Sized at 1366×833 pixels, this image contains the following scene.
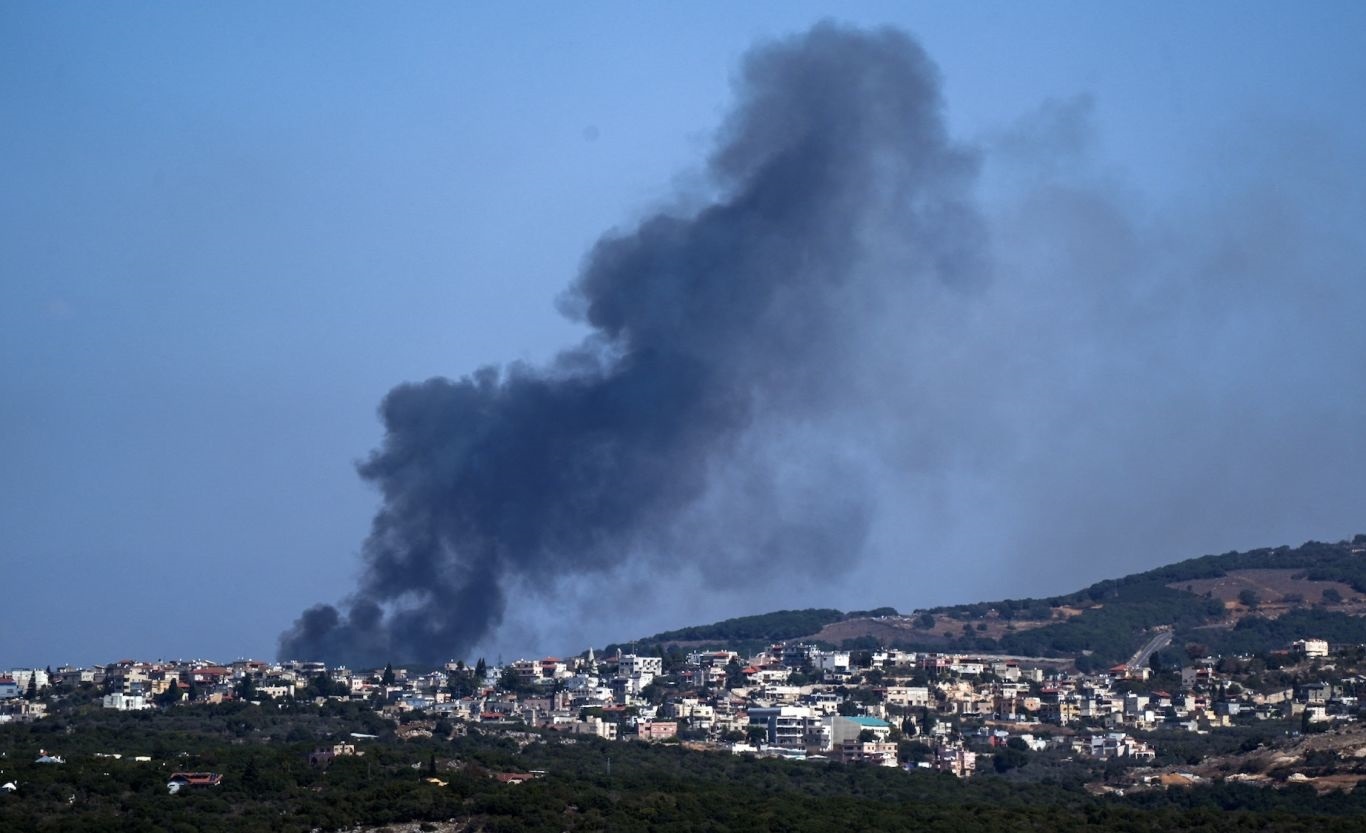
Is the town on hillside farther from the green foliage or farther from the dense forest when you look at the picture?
the green foliage

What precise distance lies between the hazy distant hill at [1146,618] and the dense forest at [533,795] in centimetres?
5943

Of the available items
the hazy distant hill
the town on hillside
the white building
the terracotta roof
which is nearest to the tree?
the town on hillside

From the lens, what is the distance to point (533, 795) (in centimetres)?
5753

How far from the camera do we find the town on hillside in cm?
8975

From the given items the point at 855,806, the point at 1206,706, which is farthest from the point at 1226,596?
the point at 855,806

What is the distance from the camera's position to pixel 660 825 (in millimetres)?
55094

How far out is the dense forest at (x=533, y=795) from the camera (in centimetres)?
5556

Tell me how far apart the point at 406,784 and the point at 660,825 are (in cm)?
723

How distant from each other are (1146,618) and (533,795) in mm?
101130

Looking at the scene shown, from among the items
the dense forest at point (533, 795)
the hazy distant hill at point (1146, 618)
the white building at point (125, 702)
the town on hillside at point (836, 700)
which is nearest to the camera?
the dense forest at point (533, 795)

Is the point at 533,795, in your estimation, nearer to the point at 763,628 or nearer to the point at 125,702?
the point at 125,702

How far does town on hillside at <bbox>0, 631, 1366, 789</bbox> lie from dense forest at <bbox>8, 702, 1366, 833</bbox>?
7.17 meters

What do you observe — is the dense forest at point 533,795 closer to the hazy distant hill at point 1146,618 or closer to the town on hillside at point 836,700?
the town on hillside at point 836,700

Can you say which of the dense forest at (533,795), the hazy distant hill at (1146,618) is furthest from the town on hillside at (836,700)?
the hazy distant hill at (1146,618)
